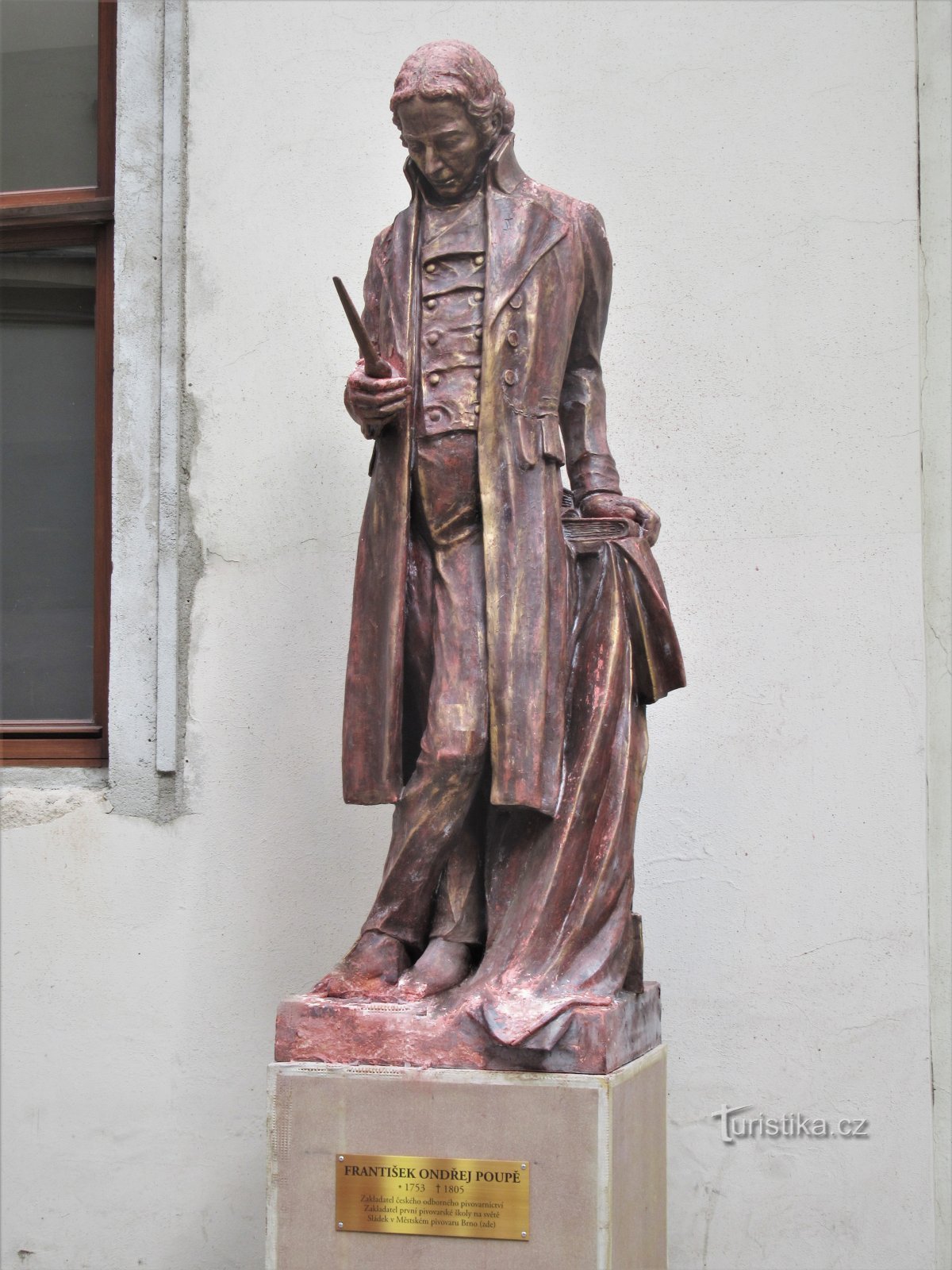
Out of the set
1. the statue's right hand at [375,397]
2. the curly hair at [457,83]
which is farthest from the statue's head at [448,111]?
the statue's right hand at [375,397]

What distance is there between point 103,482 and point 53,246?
68cm

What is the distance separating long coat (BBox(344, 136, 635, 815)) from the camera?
10.8ft

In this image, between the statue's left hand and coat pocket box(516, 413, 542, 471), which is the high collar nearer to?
coat pocket box(516, 413, 542, 471)

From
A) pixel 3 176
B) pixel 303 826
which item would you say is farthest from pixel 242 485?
pixel 3 176

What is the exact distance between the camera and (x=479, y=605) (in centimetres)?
337

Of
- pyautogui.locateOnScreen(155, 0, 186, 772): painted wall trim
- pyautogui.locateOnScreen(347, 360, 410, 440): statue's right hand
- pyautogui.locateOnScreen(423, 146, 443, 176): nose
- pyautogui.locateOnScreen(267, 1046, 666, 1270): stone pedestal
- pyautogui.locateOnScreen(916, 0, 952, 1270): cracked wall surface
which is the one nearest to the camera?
pyautogui.locateOnScreen(267, 1046, 666, 1270): stone pedestal

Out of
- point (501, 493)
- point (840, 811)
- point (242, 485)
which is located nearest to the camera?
point (501, 493)

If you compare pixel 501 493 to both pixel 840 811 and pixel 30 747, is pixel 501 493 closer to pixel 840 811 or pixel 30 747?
pixel 840 811

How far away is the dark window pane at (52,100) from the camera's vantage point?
498 centimetres

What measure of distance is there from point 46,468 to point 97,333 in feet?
1.30

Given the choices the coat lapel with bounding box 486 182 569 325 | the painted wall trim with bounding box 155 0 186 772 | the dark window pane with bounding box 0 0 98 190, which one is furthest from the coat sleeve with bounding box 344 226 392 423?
the dark window pane with bounding box 0 0 98 190

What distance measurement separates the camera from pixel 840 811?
4.36 meters

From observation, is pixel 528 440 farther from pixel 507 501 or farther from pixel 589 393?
pixel 589 393

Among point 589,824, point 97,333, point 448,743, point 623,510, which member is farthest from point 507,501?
point 97,333
